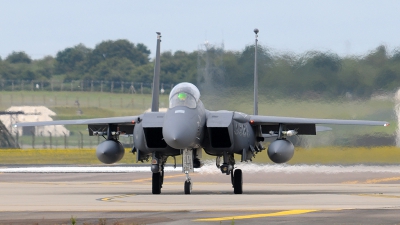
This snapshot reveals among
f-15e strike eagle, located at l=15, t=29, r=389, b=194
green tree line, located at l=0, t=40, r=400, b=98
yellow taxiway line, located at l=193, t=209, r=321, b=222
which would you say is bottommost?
yellow taxiway line, located at l=193, t=209, r=321, b=222

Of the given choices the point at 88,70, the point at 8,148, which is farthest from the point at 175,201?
the point at 88,70

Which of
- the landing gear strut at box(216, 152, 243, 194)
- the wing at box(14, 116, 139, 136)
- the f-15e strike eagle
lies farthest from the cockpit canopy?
the landing gear strut at box(216, 152, 243, 194)

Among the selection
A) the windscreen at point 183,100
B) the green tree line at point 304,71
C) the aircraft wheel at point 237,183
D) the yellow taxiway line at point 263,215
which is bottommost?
the aircraft wheel at point 237,183

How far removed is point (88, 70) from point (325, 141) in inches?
938

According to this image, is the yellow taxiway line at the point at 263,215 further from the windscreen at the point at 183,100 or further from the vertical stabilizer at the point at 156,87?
the vertical stabilizer at the point at 156,87

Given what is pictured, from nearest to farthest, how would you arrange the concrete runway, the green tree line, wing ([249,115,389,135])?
the concrete runway < wing ([249,115,389,135]) < the green tree line

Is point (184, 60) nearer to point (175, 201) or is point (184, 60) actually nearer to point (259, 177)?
point (259, 177)

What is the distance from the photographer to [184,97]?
20.3m

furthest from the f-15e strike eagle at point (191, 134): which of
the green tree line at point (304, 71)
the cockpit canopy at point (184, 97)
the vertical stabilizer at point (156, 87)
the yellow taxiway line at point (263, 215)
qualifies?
the green tree line at point (304, 71)

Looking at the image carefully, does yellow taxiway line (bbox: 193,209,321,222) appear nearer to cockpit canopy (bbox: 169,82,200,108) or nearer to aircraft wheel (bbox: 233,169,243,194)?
cockpit canopy (bbox: 169,82,200,108)

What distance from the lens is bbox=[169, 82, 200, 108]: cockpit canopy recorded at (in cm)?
2030

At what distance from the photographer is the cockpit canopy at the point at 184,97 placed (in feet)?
66.6

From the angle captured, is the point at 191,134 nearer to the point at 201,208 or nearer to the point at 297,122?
the point at 297,122

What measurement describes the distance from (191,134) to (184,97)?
3.45 ft
